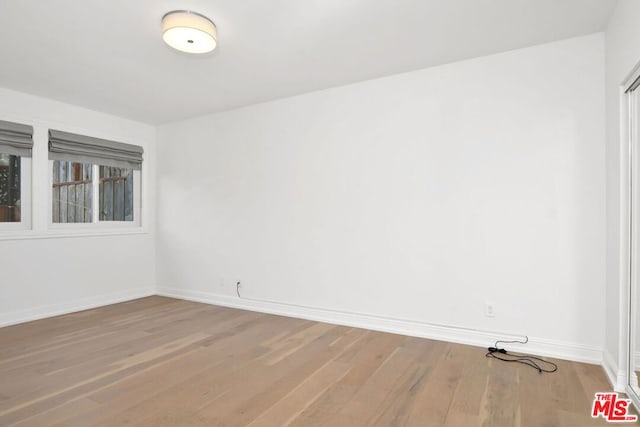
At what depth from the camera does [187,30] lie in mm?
2314

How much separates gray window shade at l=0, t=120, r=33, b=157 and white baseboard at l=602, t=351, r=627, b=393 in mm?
5531

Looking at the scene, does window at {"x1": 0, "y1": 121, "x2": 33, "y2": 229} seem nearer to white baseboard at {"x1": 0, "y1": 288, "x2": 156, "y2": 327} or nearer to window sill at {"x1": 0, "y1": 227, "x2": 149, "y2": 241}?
window sill at {"x1": 0, "y1": 227, "x2": 149, "y2": 241}

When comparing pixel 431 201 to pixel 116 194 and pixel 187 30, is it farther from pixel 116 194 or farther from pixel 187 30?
pixel 116 194

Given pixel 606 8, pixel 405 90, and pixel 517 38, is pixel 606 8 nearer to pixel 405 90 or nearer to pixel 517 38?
pixel 517 38

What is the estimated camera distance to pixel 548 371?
249 cm

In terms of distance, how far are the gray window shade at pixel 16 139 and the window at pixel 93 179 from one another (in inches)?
8.1

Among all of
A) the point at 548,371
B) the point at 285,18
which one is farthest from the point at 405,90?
the point at 548,371

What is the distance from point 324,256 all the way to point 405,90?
1844mm

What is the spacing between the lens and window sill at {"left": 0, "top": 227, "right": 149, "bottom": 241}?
144 inches

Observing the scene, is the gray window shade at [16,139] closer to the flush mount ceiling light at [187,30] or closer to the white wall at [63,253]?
the white wall at [63,253]

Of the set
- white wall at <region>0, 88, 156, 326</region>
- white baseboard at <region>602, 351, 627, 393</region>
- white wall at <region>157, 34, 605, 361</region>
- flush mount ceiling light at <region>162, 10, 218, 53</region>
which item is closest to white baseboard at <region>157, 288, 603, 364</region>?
white wall at <region>157, 34, 605, 361</region>

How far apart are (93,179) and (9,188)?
0.88 m

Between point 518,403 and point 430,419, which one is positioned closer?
point 430,419

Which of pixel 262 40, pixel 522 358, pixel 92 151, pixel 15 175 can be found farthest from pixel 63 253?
pixel 522 358
